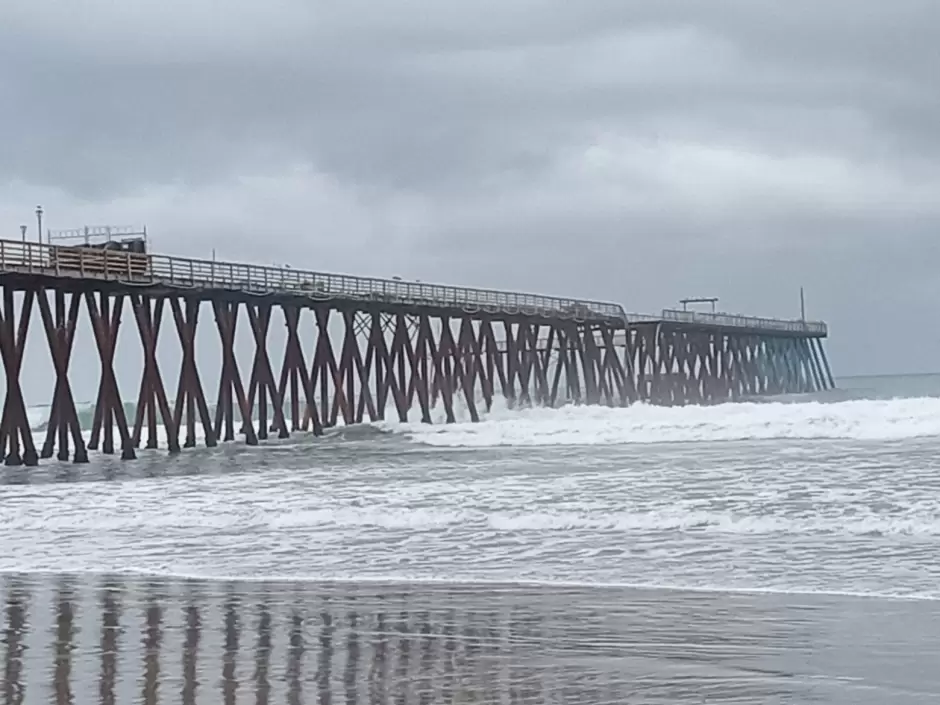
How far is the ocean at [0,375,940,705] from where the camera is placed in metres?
7.63

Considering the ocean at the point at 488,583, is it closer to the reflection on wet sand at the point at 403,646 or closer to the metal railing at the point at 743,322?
the reflection on wet sand at the point at 403,646

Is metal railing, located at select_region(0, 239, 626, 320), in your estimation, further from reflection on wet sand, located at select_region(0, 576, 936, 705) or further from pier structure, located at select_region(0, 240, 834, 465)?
reflection on wet sand, located at select_region(0, 576, 936, 705)

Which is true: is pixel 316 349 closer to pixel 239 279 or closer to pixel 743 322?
pixel 239 279

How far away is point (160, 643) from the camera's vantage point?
8.98 m

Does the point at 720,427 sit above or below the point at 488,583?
above

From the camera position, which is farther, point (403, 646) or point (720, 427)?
point (720, 427)

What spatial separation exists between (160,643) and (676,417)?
3524 cm

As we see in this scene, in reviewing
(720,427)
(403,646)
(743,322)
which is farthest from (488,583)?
(743,322)

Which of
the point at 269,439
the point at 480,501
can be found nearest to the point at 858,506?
the point at 480,501

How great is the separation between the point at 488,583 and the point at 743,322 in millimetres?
66515

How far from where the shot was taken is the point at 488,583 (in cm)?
1177

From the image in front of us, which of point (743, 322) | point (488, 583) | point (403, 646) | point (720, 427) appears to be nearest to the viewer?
point (403, 646)

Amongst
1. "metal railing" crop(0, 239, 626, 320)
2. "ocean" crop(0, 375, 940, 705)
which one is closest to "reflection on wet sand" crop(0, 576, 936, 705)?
"ocean" crop(0, 375, 940, 705)

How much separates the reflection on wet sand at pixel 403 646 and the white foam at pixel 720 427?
20656 mm
